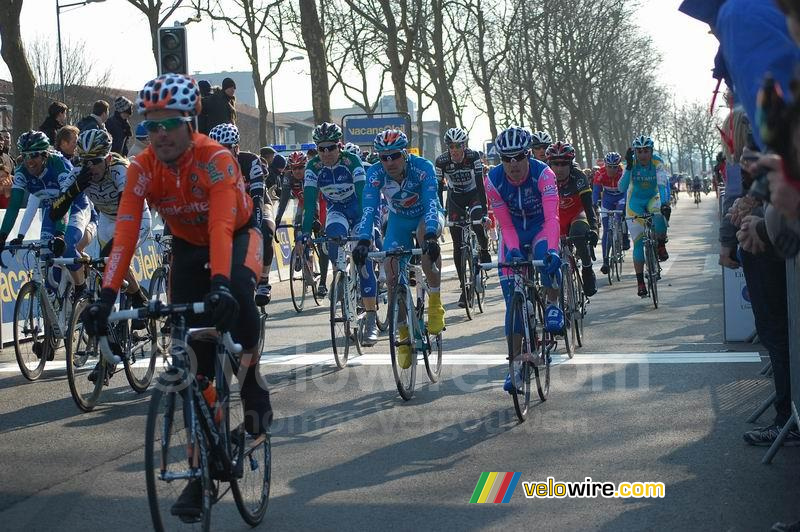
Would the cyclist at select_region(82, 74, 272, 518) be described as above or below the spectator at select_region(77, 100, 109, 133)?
below

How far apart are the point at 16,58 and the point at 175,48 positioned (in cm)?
840

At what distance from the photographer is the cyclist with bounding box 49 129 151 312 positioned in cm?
916

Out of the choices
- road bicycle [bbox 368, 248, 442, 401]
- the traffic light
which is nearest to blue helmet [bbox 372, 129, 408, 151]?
road bicycle [bbox 368, 248, 442, 401]

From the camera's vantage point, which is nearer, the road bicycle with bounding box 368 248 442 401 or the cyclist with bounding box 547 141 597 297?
the road bicycle with bounding box 368 248 442 401

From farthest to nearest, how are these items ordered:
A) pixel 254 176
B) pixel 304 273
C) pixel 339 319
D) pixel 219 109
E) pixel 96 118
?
pixel 219 109, pixel 304 273, pixel 96 118, pixel 254 176, pixel 339 319

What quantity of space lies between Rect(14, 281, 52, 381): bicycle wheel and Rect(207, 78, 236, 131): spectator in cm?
771

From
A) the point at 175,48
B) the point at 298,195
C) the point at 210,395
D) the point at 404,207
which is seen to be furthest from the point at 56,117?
the point at 210,395

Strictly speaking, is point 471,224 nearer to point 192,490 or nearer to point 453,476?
point 453,476

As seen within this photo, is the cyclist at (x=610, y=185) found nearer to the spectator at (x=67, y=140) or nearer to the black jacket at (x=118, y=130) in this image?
the black jacket at (x=118, y=130)

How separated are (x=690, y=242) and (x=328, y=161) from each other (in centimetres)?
2078

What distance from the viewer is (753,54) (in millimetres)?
3383

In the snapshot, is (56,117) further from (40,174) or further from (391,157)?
(391,157)

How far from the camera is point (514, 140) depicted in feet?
28.1

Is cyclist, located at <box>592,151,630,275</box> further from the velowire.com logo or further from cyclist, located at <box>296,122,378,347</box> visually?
the velowire.com logo
